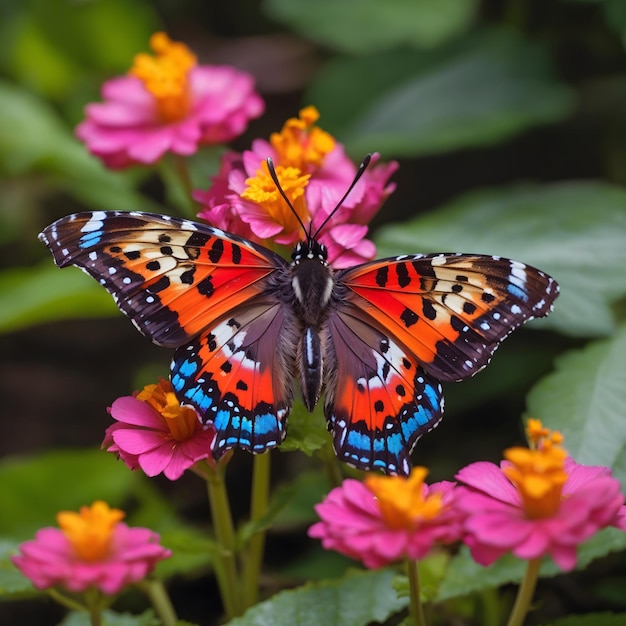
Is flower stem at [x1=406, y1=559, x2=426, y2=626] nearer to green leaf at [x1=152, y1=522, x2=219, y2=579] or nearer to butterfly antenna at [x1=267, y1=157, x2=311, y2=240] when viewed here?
green leaf at [x1=152, y1=522, x2=219, y2=579]

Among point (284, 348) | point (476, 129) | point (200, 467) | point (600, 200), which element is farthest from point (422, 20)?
point (200, 467)

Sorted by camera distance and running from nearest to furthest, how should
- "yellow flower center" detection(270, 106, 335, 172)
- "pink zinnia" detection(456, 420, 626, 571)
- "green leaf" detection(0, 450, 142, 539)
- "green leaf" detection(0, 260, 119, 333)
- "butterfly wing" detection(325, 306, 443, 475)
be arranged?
"pink zinnia" detection(456, 420, 626, 571) < "butterfly wing" detection(325, 306, 443, 475) < "yellow flower center" detection(270, 106, 335, 172) < "green leaf" detection(0, 260, 119, 333) < "green leaf" detection(0, 450, 142, 539)

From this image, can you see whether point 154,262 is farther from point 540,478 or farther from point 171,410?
point 540,478

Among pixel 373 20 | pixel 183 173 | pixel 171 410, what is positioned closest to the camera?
pixel 171 410

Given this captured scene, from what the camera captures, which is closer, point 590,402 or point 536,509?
point 536,509

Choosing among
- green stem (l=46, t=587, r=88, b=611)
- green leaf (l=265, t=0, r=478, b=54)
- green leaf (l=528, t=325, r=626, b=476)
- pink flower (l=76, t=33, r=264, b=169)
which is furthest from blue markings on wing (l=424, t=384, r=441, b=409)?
green leaf (l=265, t=0, r=478, b=54)

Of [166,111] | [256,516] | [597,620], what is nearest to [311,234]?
[256,516]

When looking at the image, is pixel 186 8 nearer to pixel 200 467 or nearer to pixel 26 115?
pixel 26 115
